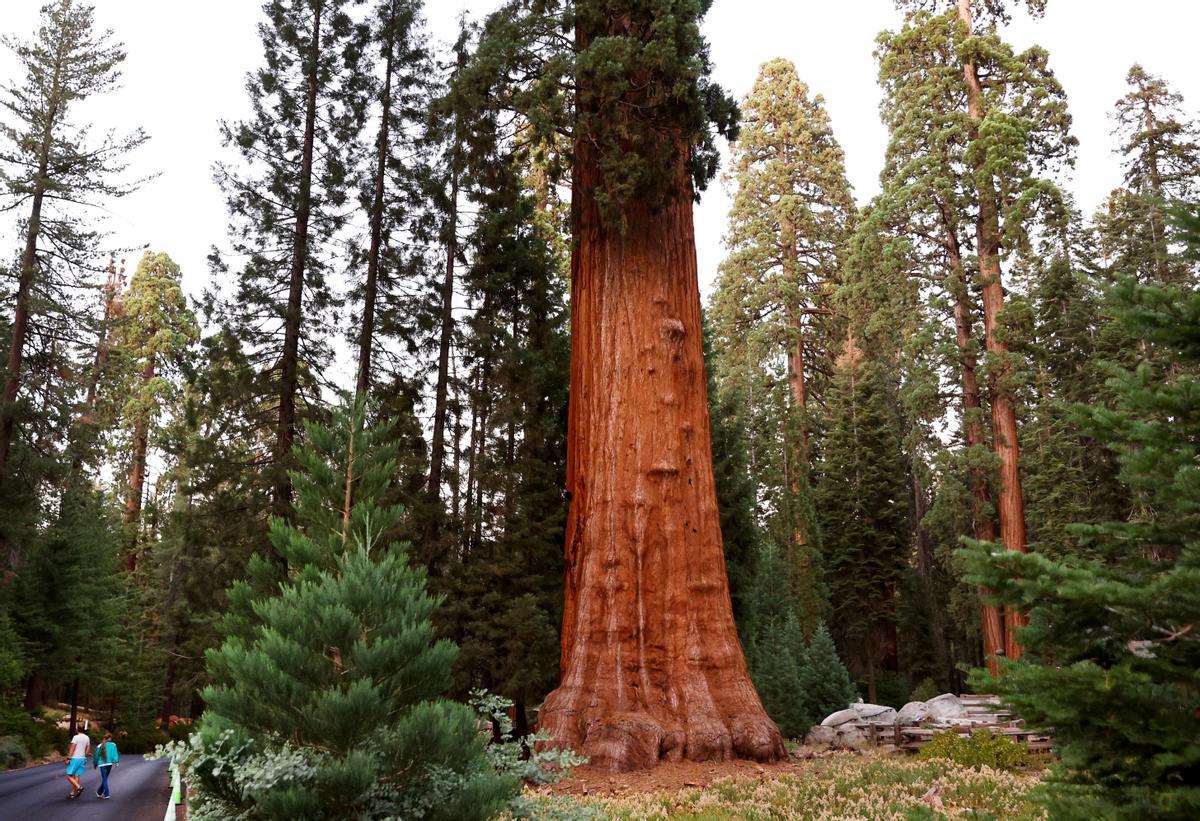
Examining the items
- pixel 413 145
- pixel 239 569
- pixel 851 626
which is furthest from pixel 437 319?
pixel 851 626

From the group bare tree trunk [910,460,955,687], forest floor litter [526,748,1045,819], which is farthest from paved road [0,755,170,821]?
bare tree trunk [910,460,955,687]

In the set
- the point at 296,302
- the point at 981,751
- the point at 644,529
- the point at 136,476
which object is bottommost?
the point at 981,751

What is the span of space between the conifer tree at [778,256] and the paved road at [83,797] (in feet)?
71.8

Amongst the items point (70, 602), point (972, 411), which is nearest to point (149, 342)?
point (70, 602)

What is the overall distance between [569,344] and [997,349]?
10.0 metres

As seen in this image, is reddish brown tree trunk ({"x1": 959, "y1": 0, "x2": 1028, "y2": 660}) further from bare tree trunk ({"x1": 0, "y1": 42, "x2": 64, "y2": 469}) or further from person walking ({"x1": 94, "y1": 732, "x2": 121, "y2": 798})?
bare tree trunk ({"x1": 0, "y1": 42, "x2": 64, "y2": 469})

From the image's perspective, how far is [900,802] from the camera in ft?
21.4

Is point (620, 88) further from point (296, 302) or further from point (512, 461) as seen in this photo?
point (296, 302)

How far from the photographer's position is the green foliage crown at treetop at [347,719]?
4227mm

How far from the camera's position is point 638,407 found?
31.4 ft

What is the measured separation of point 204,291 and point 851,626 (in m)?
28.7

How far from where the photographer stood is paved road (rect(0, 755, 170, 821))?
12.2 m

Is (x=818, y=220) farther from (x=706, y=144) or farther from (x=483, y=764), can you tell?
(x=483, y=764)

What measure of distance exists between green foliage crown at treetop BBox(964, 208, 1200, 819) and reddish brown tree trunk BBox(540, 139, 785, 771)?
5.43 meters
